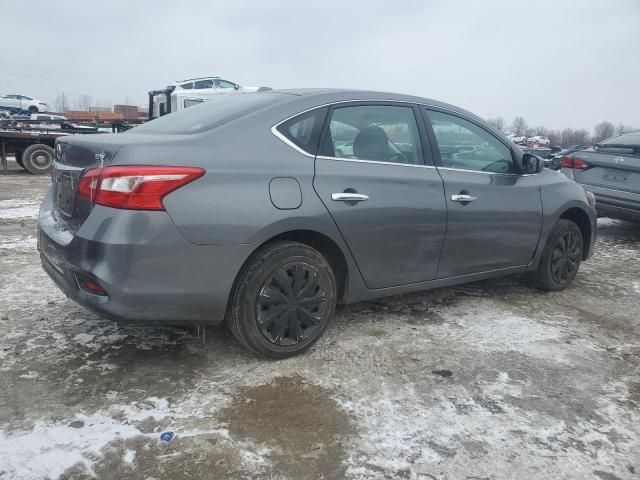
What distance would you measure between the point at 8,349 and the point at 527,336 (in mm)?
3187

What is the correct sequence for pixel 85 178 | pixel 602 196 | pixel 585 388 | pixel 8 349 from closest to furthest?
pixel 85 178 < pixel 585 388 < pixel 8 349 < pixel 602 196

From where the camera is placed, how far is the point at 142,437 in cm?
216

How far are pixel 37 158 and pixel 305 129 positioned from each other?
40.3ft

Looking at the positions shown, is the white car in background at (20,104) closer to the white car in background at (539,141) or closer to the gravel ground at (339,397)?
the white car in background at (539,141)

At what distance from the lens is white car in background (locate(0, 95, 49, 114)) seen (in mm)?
35619

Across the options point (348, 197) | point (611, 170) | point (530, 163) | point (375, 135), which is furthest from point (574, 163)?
point (348, 197)

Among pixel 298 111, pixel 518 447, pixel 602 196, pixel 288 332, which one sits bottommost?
pixel 518 447

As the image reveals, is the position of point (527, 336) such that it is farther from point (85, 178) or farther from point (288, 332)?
point (85, 178)

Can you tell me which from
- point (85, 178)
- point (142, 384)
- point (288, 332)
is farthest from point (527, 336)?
point (85, 178)

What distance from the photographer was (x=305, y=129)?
2926 millimetres

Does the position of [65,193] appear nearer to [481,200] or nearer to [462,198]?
[462,198]

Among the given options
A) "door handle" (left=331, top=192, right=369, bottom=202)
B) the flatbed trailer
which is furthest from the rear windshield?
the flatbed trailer

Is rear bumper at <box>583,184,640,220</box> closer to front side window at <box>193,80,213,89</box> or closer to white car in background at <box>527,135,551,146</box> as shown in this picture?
front side window at <box>193,80,213,89</box>

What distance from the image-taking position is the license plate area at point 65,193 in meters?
2.64
